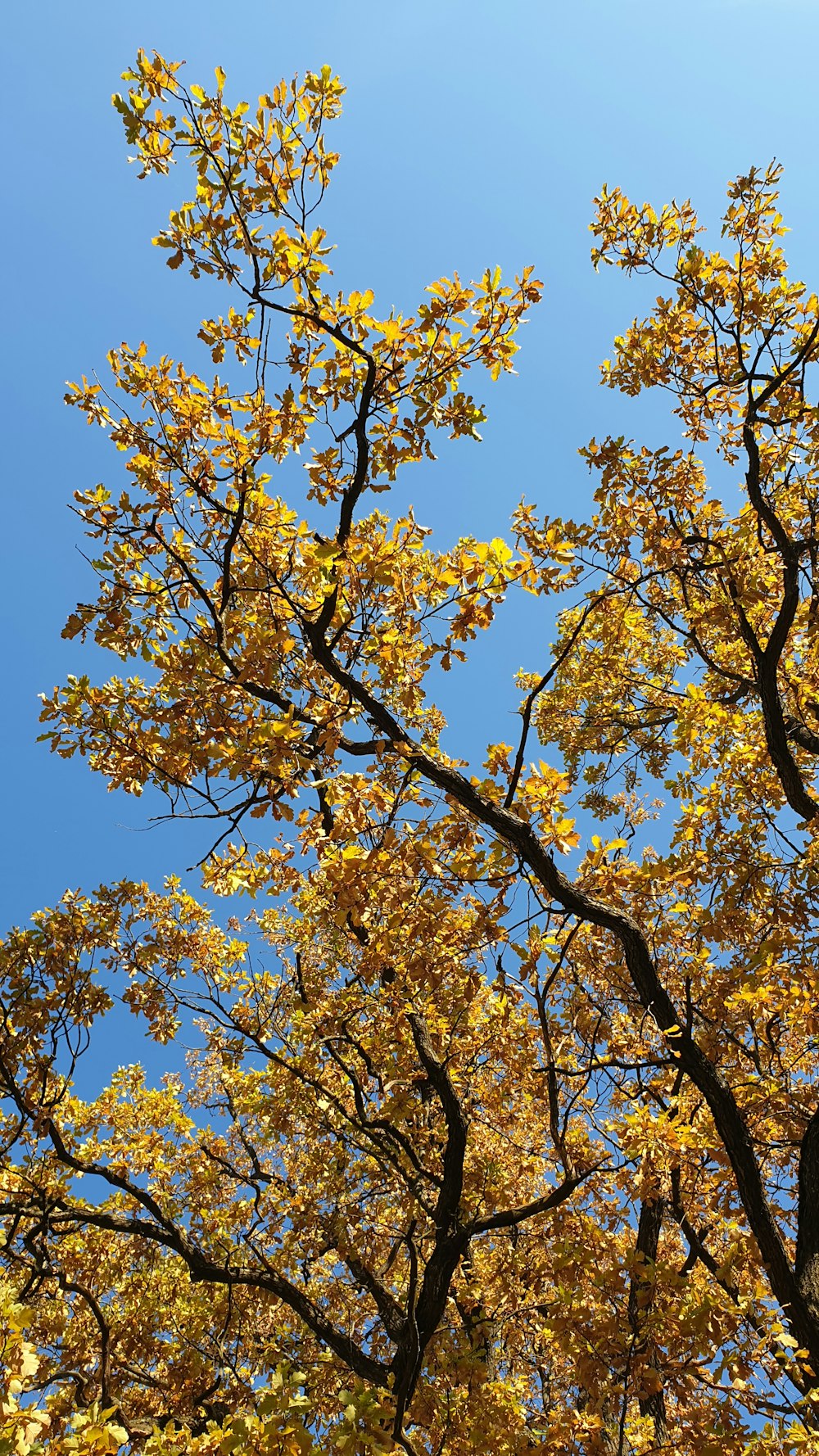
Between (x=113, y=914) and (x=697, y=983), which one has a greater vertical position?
(x=697, y=983)

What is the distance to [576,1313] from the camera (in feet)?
13.4

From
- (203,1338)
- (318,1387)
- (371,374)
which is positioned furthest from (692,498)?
(203,1338)

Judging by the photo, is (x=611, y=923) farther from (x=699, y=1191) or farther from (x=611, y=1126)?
(x=699, y=1191)

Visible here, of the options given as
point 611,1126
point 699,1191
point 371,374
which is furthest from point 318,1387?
point 371,374

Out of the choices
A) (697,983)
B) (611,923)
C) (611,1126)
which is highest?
(697,983)

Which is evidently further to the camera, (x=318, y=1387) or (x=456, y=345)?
(x=318, y=1387)

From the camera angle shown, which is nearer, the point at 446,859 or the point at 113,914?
the point at 446,859

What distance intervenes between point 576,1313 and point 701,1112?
363 centimetres

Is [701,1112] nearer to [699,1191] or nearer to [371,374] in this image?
[699,1191]

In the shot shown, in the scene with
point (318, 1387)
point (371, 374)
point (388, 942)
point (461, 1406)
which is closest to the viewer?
point (371, 374)

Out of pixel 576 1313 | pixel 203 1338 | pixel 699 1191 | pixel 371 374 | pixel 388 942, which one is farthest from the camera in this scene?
pixel 203 1338

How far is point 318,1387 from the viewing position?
6.63 meters

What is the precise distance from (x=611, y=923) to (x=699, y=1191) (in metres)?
2.81

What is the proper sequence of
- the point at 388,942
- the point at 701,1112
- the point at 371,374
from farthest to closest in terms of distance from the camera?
the point at 701,1112
the point at 388,942
the point at 371,374
